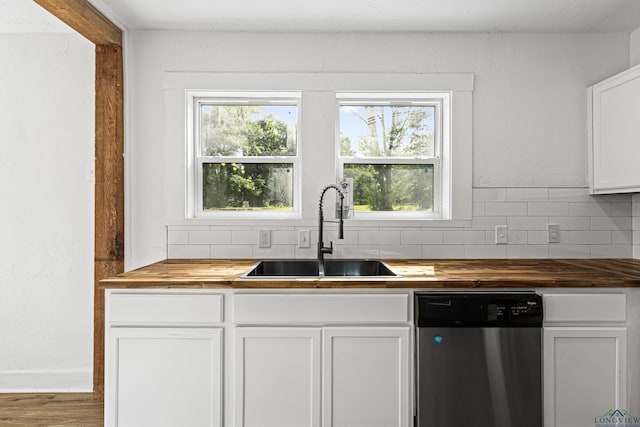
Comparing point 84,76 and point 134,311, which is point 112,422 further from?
point 84,76

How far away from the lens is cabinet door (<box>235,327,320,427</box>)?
194 cm

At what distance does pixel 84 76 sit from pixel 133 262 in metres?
1.32

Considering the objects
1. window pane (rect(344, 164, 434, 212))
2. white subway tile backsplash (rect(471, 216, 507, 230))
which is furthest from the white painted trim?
white subway tile backsplash (rect(471, 216, 507, 230))

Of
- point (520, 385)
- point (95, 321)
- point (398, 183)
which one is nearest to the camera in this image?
point (520, 385)

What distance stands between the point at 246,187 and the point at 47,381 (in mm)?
1883

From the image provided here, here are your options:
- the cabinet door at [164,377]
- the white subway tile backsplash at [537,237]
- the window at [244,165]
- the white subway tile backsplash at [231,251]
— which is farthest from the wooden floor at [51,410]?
the white subway tile backsplash at [537,237]

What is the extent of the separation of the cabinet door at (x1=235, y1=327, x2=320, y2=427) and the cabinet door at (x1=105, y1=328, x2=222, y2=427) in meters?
0.12

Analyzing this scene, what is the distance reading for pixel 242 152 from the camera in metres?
2.83

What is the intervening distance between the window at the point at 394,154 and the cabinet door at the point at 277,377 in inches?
44.1

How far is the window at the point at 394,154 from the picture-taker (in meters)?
2.81

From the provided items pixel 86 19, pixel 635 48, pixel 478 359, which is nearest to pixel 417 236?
pixel 478 359

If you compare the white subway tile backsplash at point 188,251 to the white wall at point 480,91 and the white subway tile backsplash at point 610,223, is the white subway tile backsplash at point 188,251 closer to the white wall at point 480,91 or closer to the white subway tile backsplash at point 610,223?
the white wall at point 480,91

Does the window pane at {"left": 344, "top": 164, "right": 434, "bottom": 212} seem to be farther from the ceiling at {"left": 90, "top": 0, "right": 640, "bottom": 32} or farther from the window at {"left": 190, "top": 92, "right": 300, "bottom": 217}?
the ceiling at {"left": 90, "top": 0, "right": 640, "bottom": 32}

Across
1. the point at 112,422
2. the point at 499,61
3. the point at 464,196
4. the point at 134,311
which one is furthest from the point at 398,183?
the point at 112,422
